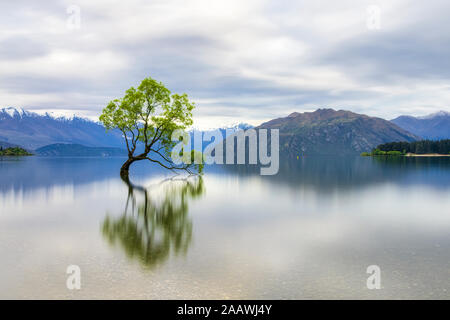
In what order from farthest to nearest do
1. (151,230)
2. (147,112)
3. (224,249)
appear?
(147,112), (151,230), (224,249)

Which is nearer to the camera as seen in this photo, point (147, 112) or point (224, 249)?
point (224, 249)

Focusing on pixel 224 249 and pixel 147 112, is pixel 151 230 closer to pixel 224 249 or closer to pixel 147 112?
pixel 224 249

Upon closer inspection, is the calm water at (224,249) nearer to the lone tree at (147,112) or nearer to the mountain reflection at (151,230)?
the mountain reflection at (151,230)

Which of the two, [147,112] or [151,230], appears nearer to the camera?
[151,230]

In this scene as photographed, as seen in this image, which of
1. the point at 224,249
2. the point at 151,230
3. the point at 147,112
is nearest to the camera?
the point at 224,249

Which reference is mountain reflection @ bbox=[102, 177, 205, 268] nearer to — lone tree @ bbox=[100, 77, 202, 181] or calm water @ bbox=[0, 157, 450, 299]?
calm water @ bbox=[0, 157, 450, 299]

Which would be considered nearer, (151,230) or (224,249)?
(224,249)

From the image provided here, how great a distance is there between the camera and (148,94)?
74375mm

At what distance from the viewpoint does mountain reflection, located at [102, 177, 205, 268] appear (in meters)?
20.2

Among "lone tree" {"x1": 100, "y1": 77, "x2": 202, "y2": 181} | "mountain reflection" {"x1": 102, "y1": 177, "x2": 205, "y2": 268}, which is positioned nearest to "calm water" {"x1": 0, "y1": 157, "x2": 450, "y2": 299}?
"mountain reflection" {"x1": 102, "y1": 177, "x2": 205, "y2": 268}

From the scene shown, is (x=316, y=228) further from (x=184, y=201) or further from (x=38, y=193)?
(x=38, y=193)

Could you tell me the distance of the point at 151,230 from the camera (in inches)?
1027

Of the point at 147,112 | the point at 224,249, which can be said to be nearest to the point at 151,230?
the point at 224,249

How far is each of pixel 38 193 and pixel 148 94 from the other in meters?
33.6
